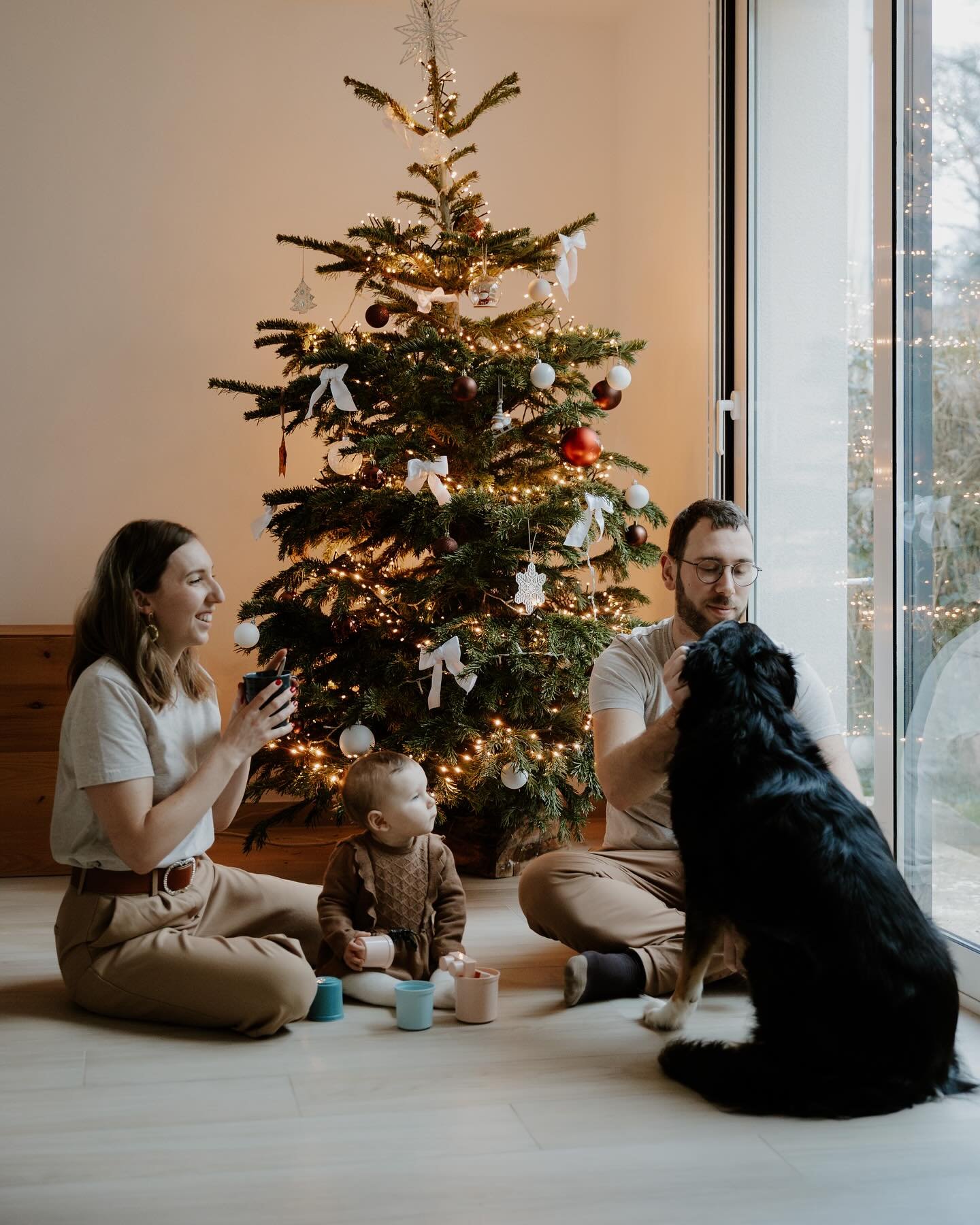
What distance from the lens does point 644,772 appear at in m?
2.33

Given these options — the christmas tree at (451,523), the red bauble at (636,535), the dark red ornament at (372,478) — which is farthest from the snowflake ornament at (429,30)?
the red bauble at (636,535)

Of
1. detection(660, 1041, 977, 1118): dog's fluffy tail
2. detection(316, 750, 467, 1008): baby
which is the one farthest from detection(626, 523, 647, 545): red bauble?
detection(660, 1041, 977, 1118): dog's fluffy tail

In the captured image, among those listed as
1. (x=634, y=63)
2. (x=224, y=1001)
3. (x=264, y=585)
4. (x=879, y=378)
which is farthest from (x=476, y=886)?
(x=634, y=63)

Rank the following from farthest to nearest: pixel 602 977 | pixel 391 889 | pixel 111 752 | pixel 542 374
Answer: pixel 542 374 → pixel 391 889 → pixel 602 977 → pixel 111 752

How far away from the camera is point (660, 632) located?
103 inches

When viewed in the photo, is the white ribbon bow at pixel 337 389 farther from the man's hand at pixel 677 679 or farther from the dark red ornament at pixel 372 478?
the man's hand at pixel 677 679

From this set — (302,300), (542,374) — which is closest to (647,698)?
(542,374)

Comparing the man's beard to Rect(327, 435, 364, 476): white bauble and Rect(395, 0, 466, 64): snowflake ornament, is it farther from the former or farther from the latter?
Rect(395, 0, 466, 64): snowflake ornament

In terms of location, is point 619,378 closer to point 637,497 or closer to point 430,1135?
point 637,497

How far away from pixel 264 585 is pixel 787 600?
151 centimetres

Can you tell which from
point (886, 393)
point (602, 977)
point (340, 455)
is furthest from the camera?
point (340, 455)

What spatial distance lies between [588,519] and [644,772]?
1.01 m

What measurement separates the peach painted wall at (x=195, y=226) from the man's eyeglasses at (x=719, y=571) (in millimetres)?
1563

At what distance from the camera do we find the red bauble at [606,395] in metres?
3.31
